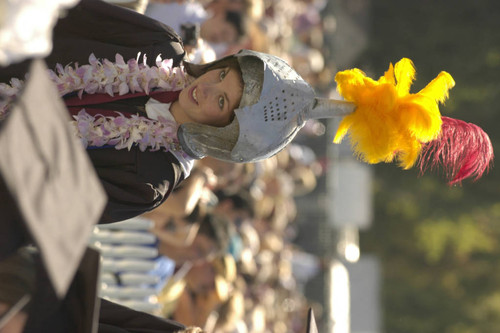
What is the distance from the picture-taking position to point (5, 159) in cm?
180

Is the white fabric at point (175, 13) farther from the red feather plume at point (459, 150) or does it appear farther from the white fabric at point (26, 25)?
the white fabric at point (26, 25)

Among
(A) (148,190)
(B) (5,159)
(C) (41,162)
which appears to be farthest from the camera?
(A) (148,190)

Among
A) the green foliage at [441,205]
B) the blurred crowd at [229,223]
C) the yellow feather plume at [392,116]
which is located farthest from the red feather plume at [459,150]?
the green foliage at [441,205]

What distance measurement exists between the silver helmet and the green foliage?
10120mm

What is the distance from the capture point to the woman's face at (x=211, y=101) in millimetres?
3211

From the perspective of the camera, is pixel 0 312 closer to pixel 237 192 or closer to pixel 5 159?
pixel 5 159

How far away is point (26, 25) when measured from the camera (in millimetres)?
2129

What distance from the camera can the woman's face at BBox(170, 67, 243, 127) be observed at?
10.5 ft

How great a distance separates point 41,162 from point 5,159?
0.46 feet

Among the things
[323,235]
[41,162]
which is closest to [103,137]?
[41,162]

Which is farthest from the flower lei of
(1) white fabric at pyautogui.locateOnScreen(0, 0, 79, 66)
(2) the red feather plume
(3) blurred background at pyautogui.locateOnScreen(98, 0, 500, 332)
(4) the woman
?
(3) blurred background at pyautogui.locateOnScreen(98, 0, 500, 332)

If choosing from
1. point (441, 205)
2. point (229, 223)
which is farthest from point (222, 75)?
point (441, 205)

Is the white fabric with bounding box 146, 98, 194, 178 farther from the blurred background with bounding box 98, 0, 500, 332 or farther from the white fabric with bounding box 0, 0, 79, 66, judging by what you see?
the blurred background with bounding box 98, 0, 500, 332

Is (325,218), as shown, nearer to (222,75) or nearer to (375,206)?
(375,206)
